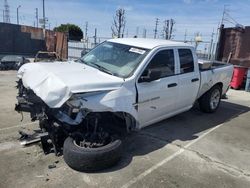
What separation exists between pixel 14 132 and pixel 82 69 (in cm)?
204

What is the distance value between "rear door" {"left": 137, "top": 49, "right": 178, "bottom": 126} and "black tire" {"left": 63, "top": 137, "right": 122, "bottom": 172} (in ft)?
3.44

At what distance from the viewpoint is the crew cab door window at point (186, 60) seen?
6.11 metres

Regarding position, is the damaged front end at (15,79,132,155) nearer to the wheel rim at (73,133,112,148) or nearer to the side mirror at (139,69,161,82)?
the wheel rim at (73,133,112,148)

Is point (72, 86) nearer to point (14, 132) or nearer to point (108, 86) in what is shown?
point (108, 86)

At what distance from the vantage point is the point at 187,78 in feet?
20.2

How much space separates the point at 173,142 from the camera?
5.64 m

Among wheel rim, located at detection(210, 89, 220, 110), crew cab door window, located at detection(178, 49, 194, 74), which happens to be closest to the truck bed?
wheel rim, located at detection(210, 89, 220, 110)

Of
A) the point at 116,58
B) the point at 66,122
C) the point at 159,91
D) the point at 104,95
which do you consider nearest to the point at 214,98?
the point at 159,91

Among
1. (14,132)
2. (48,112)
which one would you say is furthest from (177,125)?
(14,132)

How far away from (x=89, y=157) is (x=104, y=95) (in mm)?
976

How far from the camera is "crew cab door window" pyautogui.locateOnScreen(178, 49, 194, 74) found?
611 centimetres

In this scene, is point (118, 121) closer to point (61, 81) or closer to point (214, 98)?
point (61, 81)

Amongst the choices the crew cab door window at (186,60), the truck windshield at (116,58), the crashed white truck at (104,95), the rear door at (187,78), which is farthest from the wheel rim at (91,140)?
the crew cab door window at (186,60)

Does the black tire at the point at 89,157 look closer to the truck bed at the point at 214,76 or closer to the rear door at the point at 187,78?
the rear door at the point at 187,78
